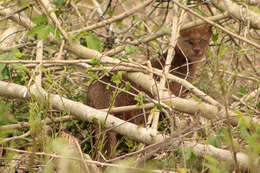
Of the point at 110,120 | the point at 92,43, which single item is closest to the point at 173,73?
the point at 92,43

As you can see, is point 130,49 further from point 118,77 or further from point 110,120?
point 110,120

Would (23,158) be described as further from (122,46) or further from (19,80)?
(122,46)

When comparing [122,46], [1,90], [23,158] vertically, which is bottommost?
[23,158]

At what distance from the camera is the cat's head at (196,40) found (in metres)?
3.64

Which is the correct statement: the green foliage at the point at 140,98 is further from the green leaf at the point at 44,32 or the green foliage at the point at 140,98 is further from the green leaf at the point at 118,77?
the green leaf at the point at 44,32

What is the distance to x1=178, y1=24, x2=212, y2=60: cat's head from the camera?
143 inches

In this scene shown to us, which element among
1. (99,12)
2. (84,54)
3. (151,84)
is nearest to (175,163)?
(151,84)

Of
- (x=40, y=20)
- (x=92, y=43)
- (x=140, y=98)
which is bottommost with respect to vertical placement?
(x=140, y=98)

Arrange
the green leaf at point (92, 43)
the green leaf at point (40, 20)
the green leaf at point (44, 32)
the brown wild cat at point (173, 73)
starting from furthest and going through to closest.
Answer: the brown wild cat at point (173, 73) → the green leaf at point (92, 43) → the green leaf at point (40, 20) → the green leaf at point (44, 32)

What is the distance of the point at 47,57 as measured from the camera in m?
3.49

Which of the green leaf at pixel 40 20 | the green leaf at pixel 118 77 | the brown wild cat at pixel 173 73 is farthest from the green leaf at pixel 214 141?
the green leaf at pixel 40 20

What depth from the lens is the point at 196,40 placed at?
3701 mm

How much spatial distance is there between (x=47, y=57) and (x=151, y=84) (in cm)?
154

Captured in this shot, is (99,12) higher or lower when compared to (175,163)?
higher
